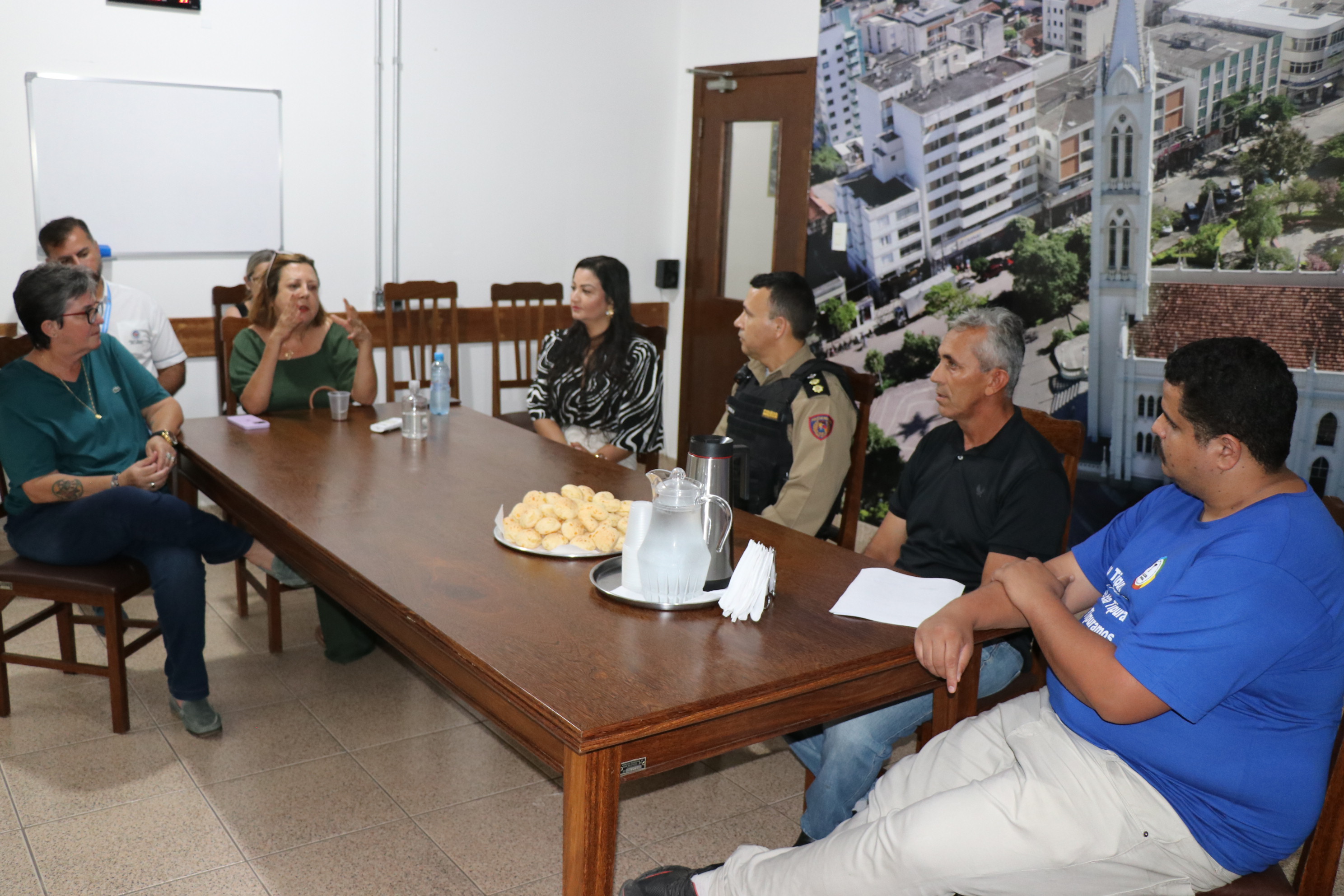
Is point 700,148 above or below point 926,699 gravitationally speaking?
above

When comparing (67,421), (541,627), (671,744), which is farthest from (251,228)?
(671,744)

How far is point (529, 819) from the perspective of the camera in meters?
2.43

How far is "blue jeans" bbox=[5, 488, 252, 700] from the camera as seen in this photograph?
263cm

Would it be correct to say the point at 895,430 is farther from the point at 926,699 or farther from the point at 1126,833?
the point at 1126,833

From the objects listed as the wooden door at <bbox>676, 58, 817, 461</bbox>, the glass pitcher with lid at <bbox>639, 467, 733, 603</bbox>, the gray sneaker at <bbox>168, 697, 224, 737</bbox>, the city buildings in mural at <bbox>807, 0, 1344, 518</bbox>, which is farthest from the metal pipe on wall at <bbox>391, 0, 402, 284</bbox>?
the glass pitcher with lid at <bbox>639, 467, 733, 603</bbox>

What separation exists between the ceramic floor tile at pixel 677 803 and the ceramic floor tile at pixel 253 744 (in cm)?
77

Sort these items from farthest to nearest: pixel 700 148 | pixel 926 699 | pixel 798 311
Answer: pixel 700 148 < pixel 798 311 < pixel 926 699

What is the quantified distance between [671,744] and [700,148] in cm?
472

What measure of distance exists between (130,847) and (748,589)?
4.80 ft

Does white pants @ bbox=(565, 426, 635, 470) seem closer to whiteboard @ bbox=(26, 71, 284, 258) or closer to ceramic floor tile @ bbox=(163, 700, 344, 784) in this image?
ceramic floor tile @ bbox=(163, 700, 344, 784)

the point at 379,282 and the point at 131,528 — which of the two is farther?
the point at 379,282

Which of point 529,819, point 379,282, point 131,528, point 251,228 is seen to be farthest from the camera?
point 379,282

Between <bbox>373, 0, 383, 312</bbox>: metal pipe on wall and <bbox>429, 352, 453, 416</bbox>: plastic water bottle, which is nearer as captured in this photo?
<bbox>429, 352, 453, 416</bbox>: plastic water bottle

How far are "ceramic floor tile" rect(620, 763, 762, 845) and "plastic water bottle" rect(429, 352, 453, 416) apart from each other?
151cm
